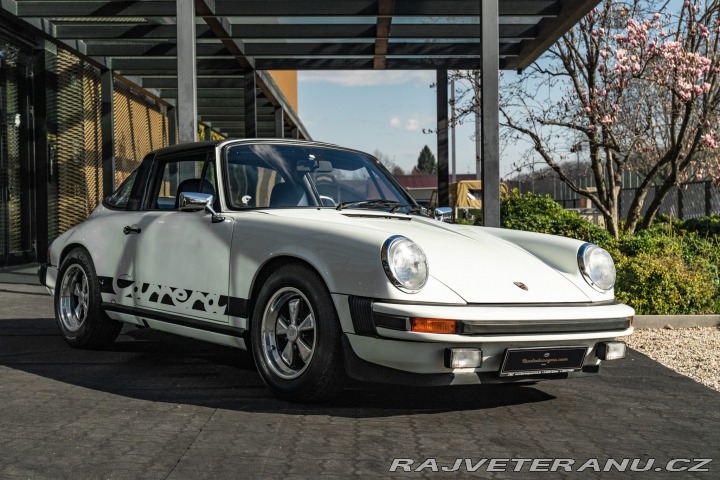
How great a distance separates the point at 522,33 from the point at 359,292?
8663 mm

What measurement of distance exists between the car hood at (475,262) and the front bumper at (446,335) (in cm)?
10

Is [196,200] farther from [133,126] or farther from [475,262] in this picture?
[133,126]

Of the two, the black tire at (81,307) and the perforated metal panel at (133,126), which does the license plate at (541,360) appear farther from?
the perforated metal panel at (133,126)

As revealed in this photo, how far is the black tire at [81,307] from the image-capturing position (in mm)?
6484

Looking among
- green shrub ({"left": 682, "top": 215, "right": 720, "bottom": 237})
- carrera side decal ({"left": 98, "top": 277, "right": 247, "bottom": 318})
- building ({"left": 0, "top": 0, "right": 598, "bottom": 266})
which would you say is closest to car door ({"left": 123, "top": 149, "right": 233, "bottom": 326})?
carrera side decal ({"left": 98, "top": 277, "right": 247, "bottom": 318})

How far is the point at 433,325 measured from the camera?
14.1ft

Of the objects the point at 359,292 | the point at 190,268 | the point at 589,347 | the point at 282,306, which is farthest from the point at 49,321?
the point at 589,347

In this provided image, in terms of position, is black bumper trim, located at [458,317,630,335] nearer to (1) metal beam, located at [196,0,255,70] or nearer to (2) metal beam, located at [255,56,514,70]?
(1) metal beam, located at [196,0,255,70]

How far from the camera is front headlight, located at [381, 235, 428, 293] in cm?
439

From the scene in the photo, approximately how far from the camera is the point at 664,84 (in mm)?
13016

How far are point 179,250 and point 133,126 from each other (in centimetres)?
1333

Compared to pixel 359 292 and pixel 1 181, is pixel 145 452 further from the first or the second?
pixel 1 181

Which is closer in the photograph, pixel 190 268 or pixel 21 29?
pixel 190 268

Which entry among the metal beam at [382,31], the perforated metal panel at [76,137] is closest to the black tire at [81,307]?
the metal beam at [382,31]
